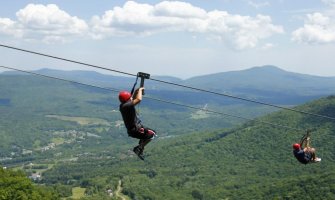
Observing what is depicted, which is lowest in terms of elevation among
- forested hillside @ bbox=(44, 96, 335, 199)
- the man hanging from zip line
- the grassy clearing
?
the grassy clearing

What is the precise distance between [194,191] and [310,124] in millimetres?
59225

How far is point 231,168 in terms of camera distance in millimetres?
153000

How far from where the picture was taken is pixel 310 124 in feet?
528

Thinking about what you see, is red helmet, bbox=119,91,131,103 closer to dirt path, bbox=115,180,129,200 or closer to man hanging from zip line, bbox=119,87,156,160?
man hanging from zip line, bbox=119,87,156,160

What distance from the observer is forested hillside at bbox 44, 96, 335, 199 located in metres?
109

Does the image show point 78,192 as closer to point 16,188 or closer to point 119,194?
point 119,194

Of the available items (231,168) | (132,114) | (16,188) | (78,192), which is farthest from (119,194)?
(132,114)

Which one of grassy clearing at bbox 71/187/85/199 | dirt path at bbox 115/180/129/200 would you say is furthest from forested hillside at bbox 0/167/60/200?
grassy clearing at bbox 71/187/85/199

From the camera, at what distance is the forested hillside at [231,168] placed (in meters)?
109

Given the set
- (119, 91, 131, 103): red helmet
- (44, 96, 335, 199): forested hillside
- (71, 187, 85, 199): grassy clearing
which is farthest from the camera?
(71, 187, 85, 199): grassy clearing

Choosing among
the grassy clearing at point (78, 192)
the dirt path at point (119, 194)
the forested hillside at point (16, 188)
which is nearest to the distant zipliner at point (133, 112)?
the forested hillside at point (16, 188)

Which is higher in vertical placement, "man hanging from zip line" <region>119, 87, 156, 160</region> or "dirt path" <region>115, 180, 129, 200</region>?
"man hanging from zip line" <region>119, 87, 156, 160</region>

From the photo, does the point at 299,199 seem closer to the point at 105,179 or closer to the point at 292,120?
the point at 105,179

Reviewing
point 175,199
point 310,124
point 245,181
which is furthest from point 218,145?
point 175,199
